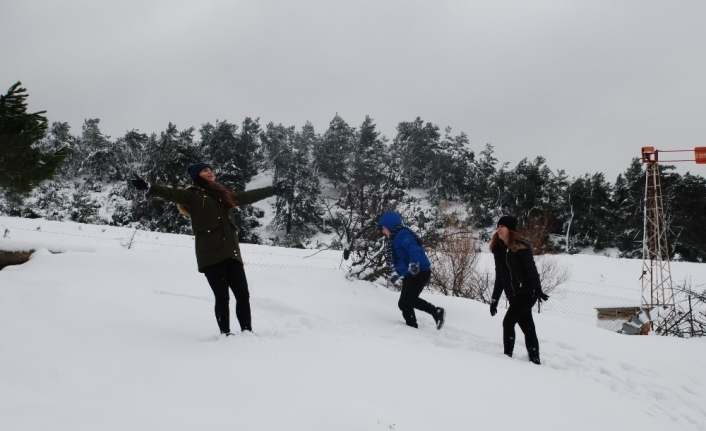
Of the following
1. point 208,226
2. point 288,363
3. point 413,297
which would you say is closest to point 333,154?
point 413,297

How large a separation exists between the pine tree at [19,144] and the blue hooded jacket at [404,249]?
434cm

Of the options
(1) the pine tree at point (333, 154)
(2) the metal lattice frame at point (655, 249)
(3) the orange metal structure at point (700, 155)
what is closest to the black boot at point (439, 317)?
(2) the metal lattice frame at point (655, 249)

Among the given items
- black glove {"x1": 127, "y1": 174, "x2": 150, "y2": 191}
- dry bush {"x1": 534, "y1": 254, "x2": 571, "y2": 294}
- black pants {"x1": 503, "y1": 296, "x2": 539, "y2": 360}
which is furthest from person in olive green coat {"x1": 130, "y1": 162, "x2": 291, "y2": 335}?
dry bush {"x1": 534, "y1": 254, "x2": 571, "y2": 294}

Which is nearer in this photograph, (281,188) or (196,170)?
(196,170)

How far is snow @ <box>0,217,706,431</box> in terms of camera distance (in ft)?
7.16

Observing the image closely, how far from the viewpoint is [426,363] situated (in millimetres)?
3402

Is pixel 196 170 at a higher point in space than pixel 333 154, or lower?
lower

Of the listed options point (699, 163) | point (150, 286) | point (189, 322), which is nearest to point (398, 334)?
point (189, 322)

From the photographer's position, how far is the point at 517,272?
4488mm

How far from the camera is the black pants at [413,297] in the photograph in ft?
16.7

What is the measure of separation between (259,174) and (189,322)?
56032 millimetres

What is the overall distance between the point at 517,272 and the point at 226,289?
10.00 ft

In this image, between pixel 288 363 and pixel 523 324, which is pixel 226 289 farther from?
pixel 523 324

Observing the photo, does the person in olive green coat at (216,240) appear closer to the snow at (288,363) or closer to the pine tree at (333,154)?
the snow at (288,363)
